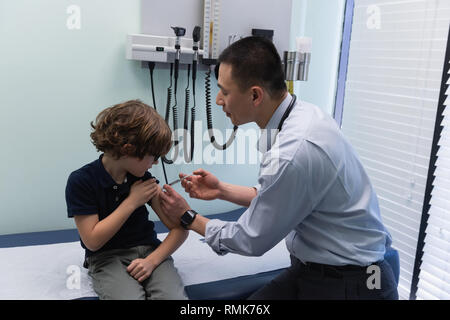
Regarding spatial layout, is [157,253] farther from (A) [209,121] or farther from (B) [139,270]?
(A) [209,121]

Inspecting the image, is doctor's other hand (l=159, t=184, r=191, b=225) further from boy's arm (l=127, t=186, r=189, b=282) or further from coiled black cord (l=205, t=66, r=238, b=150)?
coiled black cord (l=205, t=66, r=238, b=150)

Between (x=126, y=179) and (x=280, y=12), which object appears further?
(x=280, y=12)

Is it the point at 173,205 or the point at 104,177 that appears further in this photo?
the point at 173,205

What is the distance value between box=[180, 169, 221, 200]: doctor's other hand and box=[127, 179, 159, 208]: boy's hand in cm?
22

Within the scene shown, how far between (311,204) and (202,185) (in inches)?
22.8

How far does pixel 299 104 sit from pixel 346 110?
113cm

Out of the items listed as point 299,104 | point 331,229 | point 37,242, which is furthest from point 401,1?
point 37,242

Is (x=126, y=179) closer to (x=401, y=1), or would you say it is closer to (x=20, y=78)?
(x=20, y=78)

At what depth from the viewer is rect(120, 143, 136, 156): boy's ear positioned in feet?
4.50

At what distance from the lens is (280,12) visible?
2.22 meters

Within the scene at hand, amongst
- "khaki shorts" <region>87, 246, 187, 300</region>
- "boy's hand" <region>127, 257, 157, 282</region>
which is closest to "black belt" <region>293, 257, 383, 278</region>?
"khaki shorts" <region>87, 246, 187, 300</region>

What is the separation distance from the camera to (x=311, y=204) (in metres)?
1.29

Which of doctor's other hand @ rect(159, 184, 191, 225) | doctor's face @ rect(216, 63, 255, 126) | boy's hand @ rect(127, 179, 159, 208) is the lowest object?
doctor's other hand @ rect(159, 184, 191, 225)

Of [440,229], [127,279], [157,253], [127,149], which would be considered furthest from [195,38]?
[440,229]
